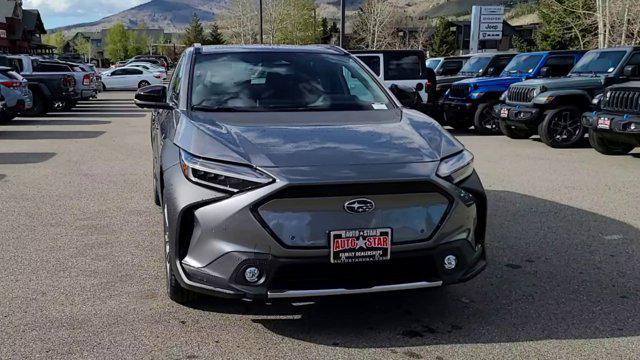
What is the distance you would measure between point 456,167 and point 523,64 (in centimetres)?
1185

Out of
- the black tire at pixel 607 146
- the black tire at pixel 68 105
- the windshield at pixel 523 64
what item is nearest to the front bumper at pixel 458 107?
the windshield at pixel 523 64

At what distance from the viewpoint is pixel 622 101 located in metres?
9.34

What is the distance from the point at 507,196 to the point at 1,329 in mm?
5496

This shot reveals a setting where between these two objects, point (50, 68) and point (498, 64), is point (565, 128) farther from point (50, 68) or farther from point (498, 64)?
point (50, 68)

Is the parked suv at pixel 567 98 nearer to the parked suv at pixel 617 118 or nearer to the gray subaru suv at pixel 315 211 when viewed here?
the parked suv at pixel 617 118

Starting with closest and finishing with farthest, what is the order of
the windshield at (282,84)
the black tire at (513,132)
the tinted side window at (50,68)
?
1. the windshield at (282,84)
2. the black tire at (513,132)
3. the tinted side window at (50,68)

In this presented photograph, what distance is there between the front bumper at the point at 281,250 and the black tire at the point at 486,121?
10.9 metres

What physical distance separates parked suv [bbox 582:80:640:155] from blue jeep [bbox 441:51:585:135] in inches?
138

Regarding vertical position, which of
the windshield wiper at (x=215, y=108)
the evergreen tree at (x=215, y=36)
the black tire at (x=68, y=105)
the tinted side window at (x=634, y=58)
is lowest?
the black tire at (x=68, y=105)

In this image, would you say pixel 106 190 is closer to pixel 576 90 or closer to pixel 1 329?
pixel 1 329

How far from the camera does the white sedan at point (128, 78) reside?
114 ft

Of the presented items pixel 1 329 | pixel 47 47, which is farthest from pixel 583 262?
pixel 47 47

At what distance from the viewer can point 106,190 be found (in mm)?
7664

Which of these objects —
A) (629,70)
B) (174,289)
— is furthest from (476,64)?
(174,289)
